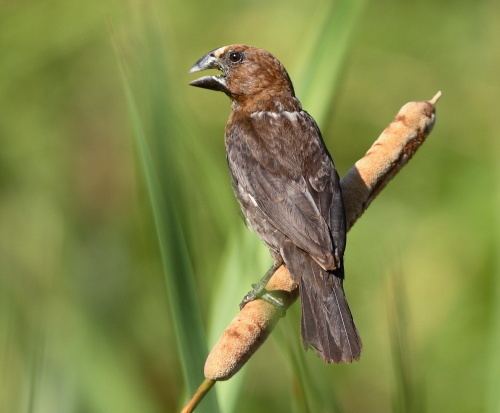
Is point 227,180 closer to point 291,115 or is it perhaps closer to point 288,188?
point 288,188

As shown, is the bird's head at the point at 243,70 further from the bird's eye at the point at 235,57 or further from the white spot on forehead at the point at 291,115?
the white spot on forehead at the point at 291,115

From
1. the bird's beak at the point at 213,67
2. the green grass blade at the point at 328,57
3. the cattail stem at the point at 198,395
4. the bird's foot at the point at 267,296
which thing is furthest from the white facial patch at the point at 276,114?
the cattail stem at the point at 198,395

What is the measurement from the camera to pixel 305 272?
3.19 m

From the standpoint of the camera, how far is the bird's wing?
328cm

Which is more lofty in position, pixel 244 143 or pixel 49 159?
pixel 244 143

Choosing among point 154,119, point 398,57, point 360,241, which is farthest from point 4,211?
point 154,119

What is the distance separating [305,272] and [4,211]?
2321mm

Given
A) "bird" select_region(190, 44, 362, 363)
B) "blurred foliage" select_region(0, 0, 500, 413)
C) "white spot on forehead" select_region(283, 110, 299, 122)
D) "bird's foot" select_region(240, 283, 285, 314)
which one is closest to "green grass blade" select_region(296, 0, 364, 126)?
"blurred foliage" select_region(0, 0, 500, 413)

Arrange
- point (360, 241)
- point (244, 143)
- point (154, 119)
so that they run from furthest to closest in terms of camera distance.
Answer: point (360, 241)
point (244, 143)
point (154, 119)

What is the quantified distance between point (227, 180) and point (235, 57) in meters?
0.58

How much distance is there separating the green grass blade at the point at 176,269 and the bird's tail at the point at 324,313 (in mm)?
832

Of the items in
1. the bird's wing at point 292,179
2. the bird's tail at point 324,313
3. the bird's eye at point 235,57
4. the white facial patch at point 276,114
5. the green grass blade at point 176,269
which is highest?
the green grass blade at point 176,269

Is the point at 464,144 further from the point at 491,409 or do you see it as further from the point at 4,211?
the point at 491,409

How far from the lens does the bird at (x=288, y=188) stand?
305cm
